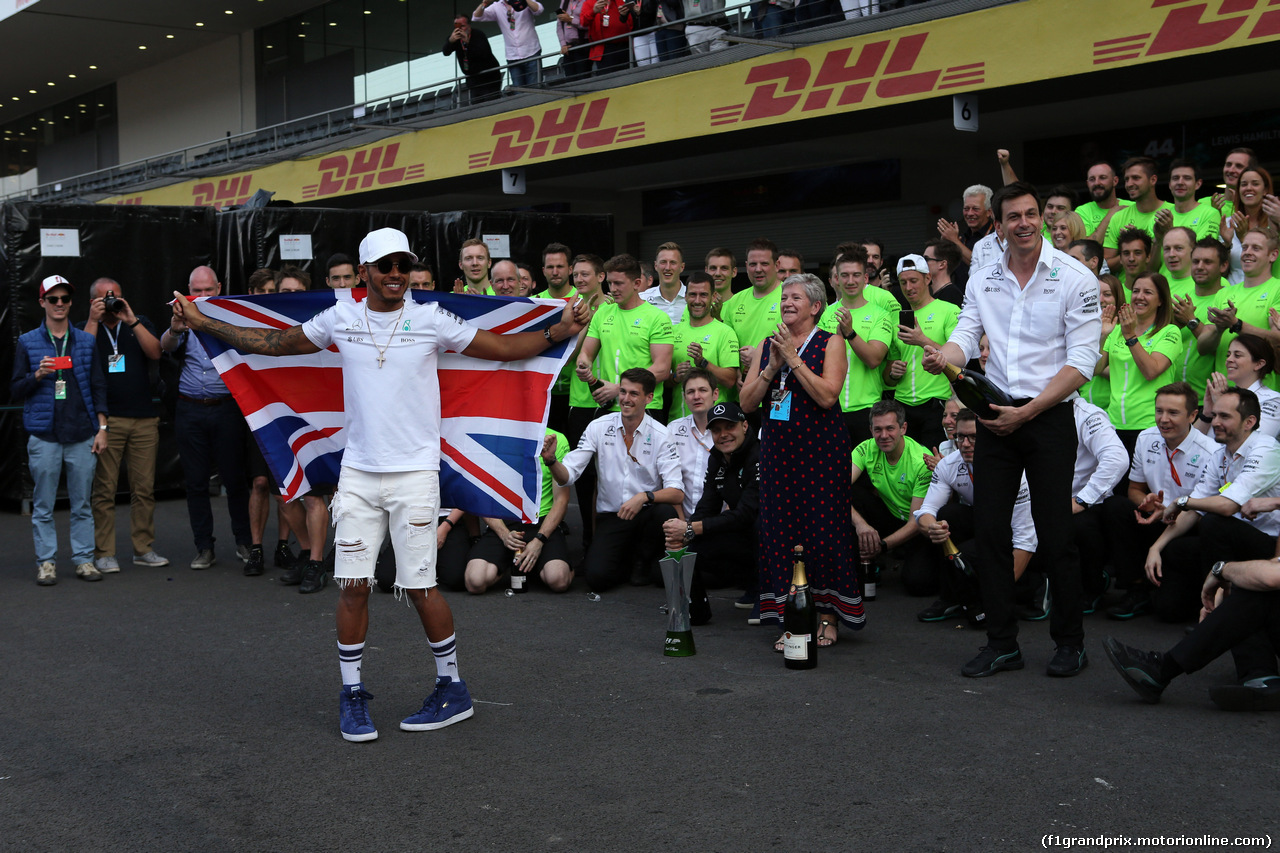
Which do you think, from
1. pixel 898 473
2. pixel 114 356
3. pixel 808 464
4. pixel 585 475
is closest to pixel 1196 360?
pixel 898 473

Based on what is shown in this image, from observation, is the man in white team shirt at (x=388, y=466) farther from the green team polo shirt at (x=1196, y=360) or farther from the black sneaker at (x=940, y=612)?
the green team polo shirt at (x=1196, y=360)

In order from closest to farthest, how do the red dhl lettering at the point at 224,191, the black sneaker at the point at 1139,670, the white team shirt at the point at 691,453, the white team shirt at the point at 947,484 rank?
the black sneaker at the point at 1139,670 < the white team shirt at the point at 947,484 < the white team shirt at the point at 691,453 < the red dhl lettering at the point at 224,191

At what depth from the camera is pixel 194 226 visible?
479 inches

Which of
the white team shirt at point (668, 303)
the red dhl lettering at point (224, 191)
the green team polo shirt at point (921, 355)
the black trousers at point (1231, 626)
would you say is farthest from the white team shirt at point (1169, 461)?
the red dhl lettering at point (224, 191)

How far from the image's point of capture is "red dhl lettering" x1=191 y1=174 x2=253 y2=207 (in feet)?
75.9

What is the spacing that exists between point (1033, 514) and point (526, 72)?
14.2 meters

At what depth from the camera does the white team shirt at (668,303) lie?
9.38 m

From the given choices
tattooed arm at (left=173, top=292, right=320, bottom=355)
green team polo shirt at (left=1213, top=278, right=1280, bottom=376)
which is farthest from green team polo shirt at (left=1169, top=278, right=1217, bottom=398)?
tattooed arm at (left=173, top=292, right=320, bottom=355)

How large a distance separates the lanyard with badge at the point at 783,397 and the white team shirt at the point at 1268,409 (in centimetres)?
250

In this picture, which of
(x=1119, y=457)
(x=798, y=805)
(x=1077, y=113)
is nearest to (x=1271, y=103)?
(x=1077, y=113)

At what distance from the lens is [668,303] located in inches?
376

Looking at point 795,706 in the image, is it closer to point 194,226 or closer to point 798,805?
point 798,805

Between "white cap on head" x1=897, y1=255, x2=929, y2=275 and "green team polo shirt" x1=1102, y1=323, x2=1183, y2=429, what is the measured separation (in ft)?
4.40

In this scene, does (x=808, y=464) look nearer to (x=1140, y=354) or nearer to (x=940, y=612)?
(x=940, y=612)
